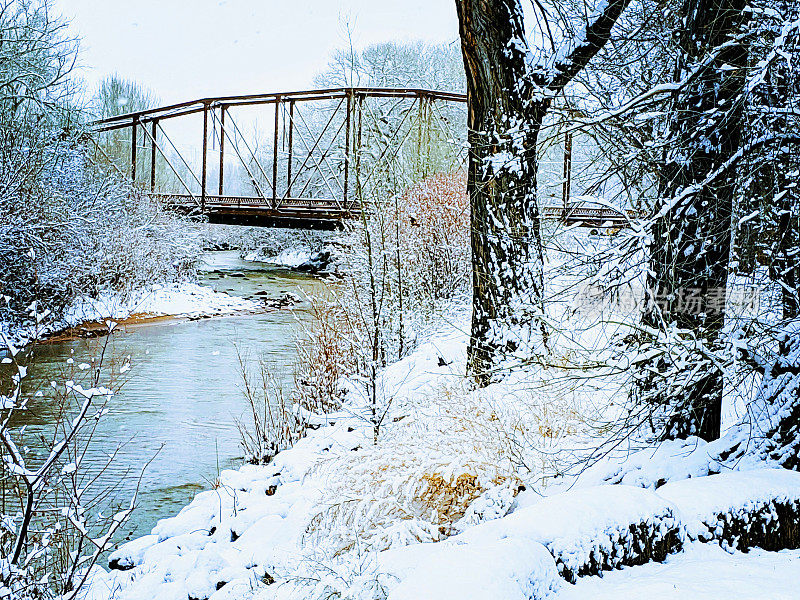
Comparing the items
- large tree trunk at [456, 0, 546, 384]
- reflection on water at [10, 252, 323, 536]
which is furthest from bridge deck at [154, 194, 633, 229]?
large tree trunk at [456, 0, 546, 384]

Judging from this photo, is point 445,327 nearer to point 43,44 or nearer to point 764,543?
point 764,543

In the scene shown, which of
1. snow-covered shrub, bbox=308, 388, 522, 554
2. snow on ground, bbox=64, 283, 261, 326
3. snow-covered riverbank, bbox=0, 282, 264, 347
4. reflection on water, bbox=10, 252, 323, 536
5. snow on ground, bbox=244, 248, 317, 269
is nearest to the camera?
snow-covered shrub, bbox=308, 388, 522, 554

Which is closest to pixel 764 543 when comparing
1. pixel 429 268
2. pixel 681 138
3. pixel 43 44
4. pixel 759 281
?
pixel 759 281

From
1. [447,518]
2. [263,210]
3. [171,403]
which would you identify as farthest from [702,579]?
[263,210]

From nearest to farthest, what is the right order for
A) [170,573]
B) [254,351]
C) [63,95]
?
1. [170,573]
2. [254,351]
3. [63,95]

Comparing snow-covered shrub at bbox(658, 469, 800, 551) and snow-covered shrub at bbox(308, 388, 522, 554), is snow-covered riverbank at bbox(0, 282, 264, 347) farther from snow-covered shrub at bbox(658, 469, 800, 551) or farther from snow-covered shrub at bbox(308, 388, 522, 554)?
snow-covered shrub at bbox(658, 469, 800, 551)

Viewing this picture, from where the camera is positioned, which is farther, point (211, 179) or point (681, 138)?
point (211, 179)

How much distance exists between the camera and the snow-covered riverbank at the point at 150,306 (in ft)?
45.7

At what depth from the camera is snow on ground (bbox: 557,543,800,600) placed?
8.43 feet

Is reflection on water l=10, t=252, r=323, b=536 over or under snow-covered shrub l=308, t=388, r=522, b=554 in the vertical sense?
under

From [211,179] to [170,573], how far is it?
77397 millimetres

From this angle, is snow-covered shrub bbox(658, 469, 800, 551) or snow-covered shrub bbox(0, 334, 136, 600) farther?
snow-covered shrub bbox(0, 334, 136, 600)

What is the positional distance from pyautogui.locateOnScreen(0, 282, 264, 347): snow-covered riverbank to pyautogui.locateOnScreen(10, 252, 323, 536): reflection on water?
2.30 feet

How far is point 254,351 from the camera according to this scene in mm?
12391
